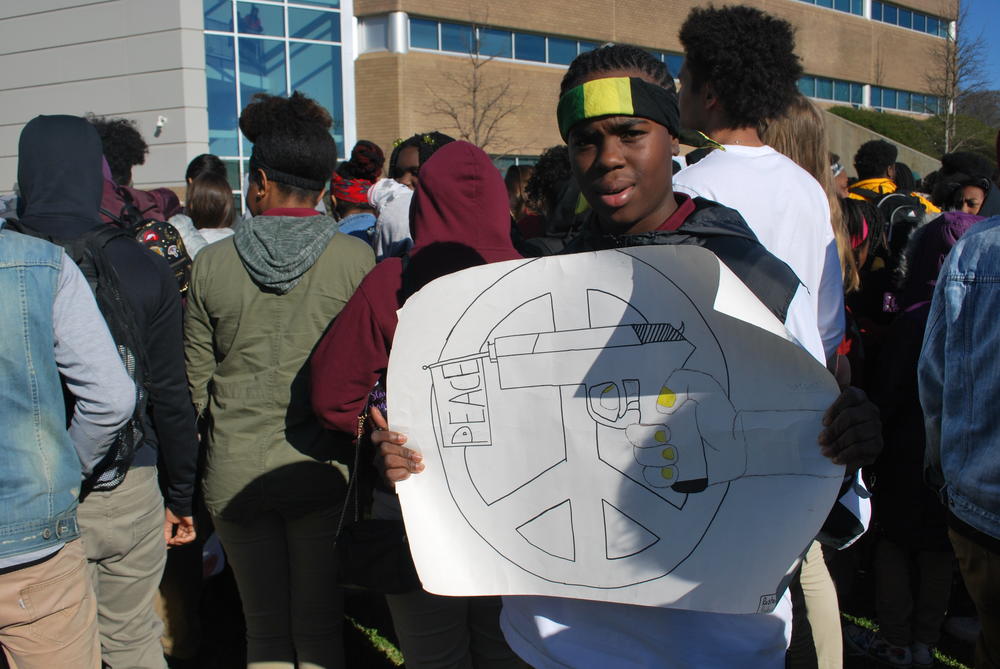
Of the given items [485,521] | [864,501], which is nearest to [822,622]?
[864,501]

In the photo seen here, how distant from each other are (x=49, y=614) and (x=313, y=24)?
21.5 m

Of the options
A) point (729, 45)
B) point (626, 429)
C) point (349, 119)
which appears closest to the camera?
point (626, 429)

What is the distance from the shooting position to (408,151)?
5.39 metres

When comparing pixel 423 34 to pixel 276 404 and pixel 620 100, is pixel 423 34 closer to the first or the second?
pixel 276 404

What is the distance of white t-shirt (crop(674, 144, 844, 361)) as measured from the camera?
229 cm

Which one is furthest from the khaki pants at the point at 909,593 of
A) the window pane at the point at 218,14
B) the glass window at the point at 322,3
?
the glass window at the point at 322,3

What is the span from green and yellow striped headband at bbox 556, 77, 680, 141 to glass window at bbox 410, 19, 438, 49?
22227 mm

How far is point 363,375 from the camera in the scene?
2338mm

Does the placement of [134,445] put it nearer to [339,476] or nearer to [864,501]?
[339,476]

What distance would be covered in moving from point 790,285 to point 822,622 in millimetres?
1676

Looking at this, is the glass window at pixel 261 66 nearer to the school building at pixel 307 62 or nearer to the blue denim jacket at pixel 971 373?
the school building at pixel 307 62

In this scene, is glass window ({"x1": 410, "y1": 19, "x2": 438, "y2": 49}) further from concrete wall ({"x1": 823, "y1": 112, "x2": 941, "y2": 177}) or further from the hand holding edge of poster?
the hand holding edge of poster

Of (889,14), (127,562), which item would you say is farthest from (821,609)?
(889,14)

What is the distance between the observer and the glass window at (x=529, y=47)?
24125 millimetres
